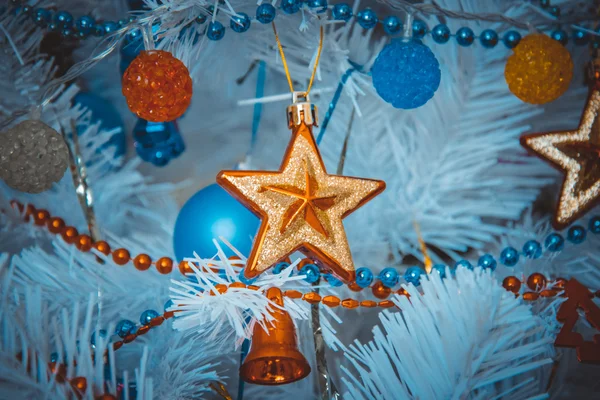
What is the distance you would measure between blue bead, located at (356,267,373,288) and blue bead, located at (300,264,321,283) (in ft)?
0.17

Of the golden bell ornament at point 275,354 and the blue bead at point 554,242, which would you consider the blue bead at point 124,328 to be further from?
the blue bead at point 554,242

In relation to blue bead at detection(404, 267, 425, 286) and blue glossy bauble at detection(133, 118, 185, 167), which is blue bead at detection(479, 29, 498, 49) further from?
blue glossy bauble at detection(133, 118, 185, 167)

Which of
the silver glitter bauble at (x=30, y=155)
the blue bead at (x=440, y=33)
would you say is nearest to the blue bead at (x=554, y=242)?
the blue bead at (x=440, y=33)

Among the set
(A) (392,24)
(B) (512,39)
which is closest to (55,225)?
(A) (392,24)

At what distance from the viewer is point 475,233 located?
724 mm

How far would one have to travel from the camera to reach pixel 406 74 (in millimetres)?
618

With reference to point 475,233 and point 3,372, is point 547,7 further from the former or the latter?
point 3,372

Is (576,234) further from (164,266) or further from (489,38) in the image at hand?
(164,266)

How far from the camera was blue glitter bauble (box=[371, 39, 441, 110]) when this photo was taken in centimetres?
62

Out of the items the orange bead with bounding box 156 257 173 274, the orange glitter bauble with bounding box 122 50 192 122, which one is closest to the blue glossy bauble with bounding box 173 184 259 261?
the orange bead with bounding box 156 257 173 274

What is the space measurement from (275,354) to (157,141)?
1.21ft

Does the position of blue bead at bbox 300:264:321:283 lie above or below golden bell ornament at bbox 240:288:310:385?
above

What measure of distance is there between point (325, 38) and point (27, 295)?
1.45ft

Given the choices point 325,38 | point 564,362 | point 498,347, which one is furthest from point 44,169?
point 564,362
